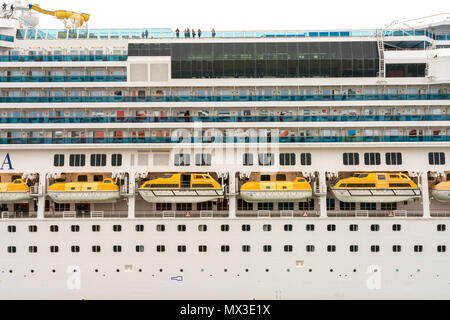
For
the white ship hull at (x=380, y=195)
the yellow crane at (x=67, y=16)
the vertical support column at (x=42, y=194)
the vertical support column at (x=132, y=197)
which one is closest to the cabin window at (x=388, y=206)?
the white ship hull at (x=380, y=195)

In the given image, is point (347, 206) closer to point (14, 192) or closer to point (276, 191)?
point (276, 191)

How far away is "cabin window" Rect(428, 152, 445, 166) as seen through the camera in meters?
24.2

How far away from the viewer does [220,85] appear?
24438mm

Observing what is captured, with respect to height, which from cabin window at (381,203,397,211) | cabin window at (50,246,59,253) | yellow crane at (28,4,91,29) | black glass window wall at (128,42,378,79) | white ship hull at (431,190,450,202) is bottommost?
cabin window at (50,246,59,253)

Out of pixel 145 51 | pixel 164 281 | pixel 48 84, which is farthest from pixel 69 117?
pixel 164 281

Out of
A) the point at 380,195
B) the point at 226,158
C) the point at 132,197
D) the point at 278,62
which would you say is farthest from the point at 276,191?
the point at 132,197

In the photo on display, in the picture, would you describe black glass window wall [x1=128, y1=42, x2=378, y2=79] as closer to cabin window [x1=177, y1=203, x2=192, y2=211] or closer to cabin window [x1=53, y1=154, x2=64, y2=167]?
cabin window [x1=177, y1=203, x2=192, y2=211]

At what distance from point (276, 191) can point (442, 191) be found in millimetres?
7824

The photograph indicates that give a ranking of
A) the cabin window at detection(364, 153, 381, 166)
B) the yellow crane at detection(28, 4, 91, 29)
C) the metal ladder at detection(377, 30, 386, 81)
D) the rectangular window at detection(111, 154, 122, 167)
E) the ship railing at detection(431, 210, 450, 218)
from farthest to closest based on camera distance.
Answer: the yellow crane at detection(28, 4, 91, 29)
the metal ladder at detection(377, 30, 386, 81)
the rectangular window at detection(111, 154, 122, 167)
the cabin window at detection(364, 153, 381, 166)
the ship railing at detection(431, 210, 450, 218)

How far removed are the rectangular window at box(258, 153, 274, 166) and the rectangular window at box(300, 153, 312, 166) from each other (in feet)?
4.80

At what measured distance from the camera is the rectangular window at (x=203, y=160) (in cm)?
2411

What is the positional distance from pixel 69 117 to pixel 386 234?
52.6 feet

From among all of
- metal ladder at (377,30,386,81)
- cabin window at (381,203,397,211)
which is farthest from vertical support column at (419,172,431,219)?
metal ladder at (377,30,386,81)

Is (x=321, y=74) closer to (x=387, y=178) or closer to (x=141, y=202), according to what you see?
(x=387, y=178)
